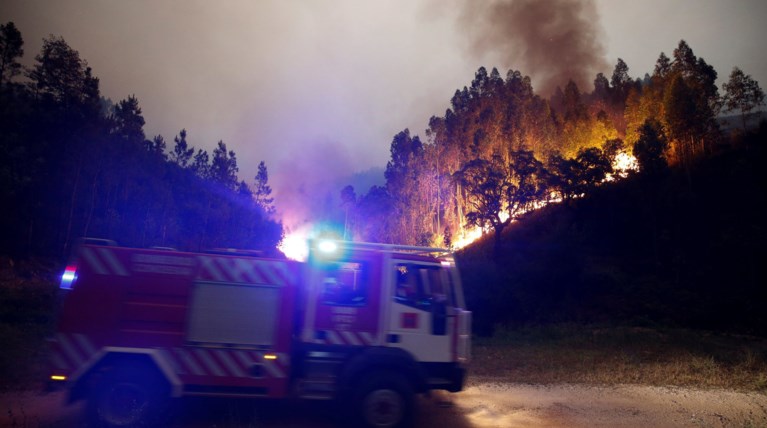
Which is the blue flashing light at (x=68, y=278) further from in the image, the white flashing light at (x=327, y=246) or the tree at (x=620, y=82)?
the tree at (x=620, y=82)

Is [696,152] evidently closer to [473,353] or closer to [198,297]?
[473,353]

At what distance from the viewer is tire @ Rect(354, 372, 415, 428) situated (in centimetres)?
688

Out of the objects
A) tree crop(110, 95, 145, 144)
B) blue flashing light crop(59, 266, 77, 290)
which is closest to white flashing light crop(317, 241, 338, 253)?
blue flashing light crop(59, 266, 77, 290)

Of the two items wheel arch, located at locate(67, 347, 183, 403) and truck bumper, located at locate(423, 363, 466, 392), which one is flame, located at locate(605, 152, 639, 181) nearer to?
truck bumper, located at locate(423, 363, 466, 392)

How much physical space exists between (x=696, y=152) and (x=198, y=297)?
67.4 metres

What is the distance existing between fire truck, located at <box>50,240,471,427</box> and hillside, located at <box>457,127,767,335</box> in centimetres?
1787

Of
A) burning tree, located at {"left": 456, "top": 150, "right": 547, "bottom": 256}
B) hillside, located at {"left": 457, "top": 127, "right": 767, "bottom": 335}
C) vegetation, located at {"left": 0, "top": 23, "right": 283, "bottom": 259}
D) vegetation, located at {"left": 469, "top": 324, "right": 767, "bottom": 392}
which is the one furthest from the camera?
burning tree, located at {"left": 456, "top": 150, "right": 547, "bottom": 256}

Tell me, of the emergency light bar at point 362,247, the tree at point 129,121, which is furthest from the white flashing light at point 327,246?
the tree at point 129,121

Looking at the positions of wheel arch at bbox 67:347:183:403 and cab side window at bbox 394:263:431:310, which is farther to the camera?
cab side window at bbox 394:263:431:310

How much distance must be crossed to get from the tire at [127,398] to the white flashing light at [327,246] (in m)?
3.07

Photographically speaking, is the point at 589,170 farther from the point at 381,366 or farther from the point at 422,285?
the point at 381,366

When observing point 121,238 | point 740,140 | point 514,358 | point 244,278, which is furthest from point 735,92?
point 121,238

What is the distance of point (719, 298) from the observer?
33562 mm

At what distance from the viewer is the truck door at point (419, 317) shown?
7.23 meters
